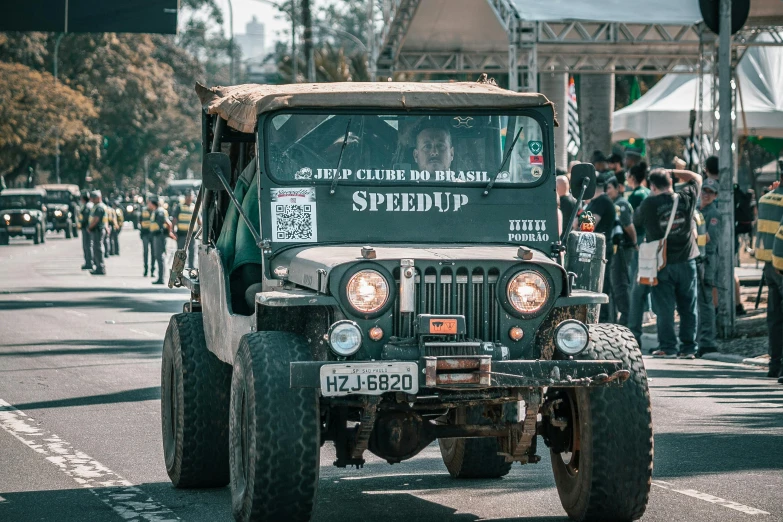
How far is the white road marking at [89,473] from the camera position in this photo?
23.9 feet

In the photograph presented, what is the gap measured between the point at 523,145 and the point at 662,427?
332 cm

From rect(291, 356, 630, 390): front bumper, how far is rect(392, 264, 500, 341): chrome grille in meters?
0.36

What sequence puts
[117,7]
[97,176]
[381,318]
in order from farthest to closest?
[97,176] < [117,7] < [381,318]

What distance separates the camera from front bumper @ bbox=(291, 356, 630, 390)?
20.0ft

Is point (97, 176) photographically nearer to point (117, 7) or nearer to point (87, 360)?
point (117, 7)

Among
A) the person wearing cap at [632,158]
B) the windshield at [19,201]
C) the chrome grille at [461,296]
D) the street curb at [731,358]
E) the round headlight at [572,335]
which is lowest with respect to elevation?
the street curb at [731,358]

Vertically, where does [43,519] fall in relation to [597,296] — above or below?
below

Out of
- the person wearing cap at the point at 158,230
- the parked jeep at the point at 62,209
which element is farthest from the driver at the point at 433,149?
the parked jeep at the point at 62,209

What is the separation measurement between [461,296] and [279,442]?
3.74 feet

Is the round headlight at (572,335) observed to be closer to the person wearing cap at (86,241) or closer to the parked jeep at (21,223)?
the person wearing cap at (86,241)

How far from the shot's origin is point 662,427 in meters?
10.2

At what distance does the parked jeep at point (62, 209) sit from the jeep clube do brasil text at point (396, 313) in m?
51.1

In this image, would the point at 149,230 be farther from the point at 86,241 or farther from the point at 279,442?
the point at 279,442

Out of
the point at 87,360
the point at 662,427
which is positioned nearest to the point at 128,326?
the point at 87,360
